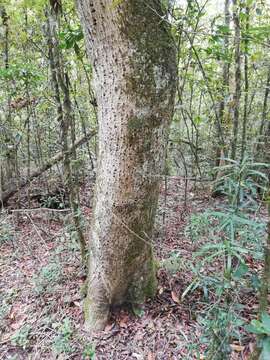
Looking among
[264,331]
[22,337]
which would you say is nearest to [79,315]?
[22,337]

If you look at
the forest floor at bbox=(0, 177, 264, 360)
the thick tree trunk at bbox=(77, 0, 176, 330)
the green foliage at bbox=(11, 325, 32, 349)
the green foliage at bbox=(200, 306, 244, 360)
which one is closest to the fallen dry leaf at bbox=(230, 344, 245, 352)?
the forest floor at bbox=(0, 177, 264, 360)

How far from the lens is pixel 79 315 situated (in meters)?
2.14

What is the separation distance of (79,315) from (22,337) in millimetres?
462

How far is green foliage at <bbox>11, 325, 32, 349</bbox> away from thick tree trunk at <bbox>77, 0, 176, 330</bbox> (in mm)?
505

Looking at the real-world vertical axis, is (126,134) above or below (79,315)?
above

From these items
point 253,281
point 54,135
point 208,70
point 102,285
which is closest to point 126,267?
point 102,285

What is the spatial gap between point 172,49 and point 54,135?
3.57m

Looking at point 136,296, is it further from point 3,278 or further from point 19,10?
point 19,10

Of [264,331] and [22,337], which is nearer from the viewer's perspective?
[264,331]

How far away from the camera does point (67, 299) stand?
2.29 metres

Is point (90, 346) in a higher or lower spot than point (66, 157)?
lower

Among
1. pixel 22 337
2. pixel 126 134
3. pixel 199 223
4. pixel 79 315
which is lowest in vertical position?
pixel 22 337

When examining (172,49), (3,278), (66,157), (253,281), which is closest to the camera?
(253,281)

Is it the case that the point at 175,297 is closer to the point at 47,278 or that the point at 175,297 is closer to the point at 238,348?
the point at 238,348
